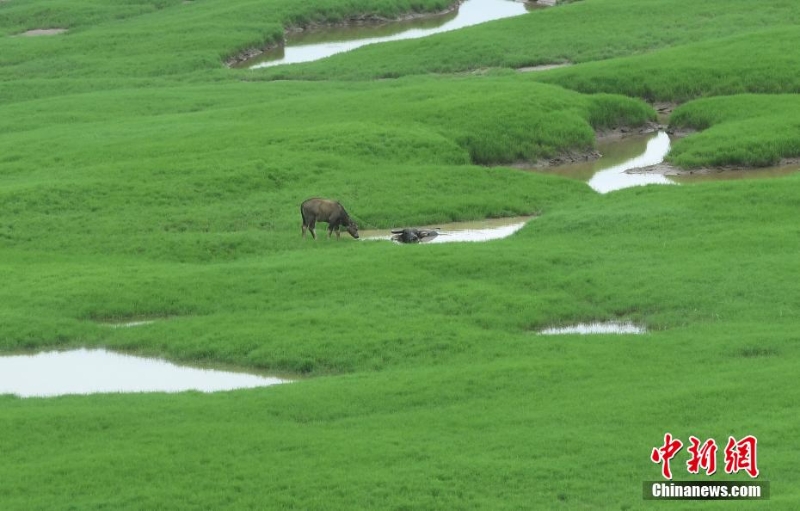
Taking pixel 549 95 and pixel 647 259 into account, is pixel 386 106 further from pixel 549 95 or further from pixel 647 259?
pixel 647 259

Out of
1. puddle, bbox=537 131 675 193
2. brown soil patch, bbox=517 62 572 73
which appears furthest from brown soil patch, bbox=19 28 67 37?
puddle, bbox=537 131 675 193

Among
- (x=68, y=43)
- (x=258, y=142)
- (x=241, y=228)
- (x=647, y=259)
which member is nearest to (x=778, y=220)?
(x=647, y=259)

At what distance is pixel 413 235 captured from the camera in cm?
3647

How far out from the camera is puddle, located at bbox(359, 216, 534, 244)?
37125mm

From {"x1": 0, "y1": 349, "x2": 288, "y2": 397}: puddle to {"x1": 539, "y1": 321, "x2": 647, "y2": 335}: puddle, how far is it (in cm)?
563

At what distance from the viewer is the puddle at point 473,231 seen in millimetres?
37125

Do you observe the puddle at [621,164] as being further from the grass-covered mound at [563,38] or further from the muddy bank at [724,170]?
the grass-covered mound at [563,38]

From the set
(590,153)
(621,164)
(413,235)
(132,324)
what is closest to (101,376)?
(132,324)

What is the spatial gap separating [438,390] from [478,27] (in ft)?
149

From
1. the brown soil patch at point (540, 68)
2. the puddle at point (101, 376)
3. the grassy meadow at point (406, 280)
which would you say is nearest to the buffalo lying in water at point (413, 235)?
the grassy meadow at point (406, 280)

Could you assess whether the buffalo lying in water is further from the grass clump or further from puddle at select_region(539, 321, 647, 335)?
the grass clump

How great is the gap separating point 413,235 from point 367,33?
4623 cm

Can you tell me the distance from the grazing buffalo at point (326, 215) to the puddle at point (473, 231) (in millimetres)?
1094

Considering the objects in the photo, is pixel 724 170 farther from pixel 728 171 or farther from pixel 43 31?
pixel 43 31
